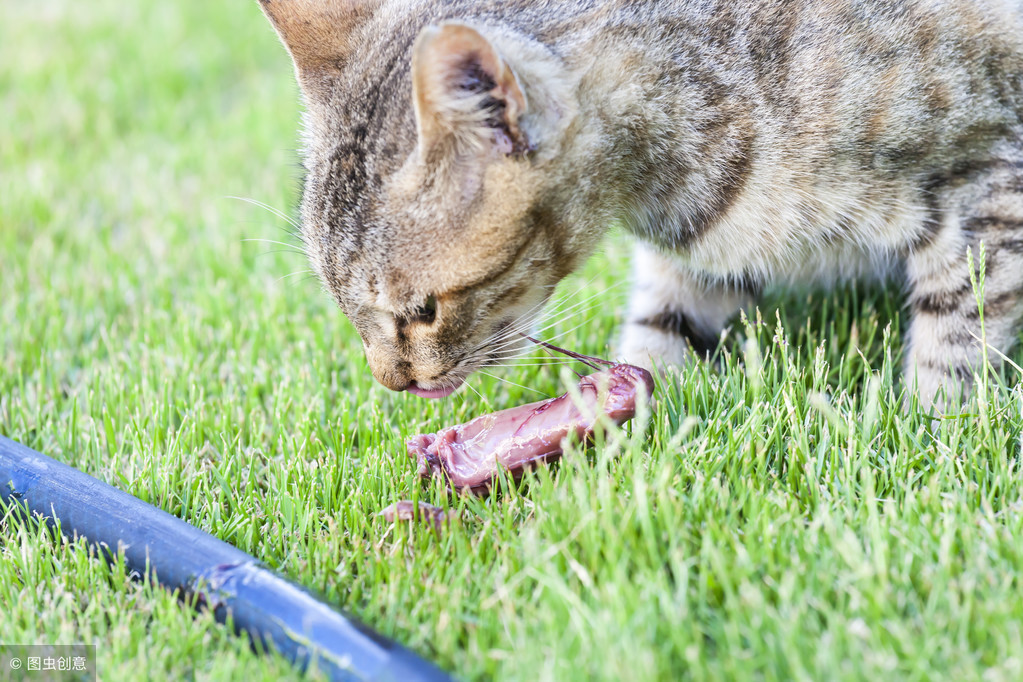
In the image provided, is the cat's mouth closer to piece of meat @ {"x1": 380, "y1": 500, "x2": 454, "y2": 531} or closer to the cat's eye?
the cat's eye

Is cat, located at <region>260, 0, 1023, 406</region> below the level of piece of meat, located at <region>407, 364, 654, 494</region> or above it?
above

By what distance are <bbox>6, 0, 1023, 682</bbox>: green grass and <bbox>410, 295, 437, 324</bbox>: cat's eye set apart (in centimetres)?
37

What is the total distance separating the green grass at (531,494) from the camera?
1428mm

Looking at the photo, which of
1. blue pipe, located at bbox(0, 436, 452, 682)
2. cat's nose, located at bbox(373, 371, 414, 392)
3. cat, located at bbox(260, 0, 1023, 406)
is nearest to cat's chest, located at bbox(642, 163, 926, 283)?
cat, located at bbox(260, 0, 1023, 406)

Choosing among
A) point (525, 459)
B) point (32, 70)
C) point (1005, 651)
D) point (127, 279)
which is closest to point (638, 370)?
point (525, 459)

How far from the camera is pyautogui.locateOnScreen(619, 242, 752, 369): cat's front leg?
265 centimetres

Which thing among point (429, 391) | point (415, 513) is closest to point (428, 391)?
point (429, 391)

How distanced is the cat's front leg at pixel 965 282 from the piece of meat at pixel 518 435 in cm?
71

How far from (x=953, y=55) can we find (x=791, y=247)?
1.84ft

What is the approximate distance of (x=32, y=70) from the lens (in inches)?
195

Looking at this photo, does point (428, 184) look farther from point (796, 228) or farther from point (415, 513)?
point (796, 228)

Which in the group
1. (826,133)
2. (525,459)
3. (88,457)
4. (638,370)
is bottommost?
(88,457)

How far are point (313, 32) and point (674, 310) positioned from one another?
1321 millimetres

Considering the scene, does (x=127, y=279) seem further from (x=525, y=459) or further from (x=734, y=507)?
(x=734, y=507)
